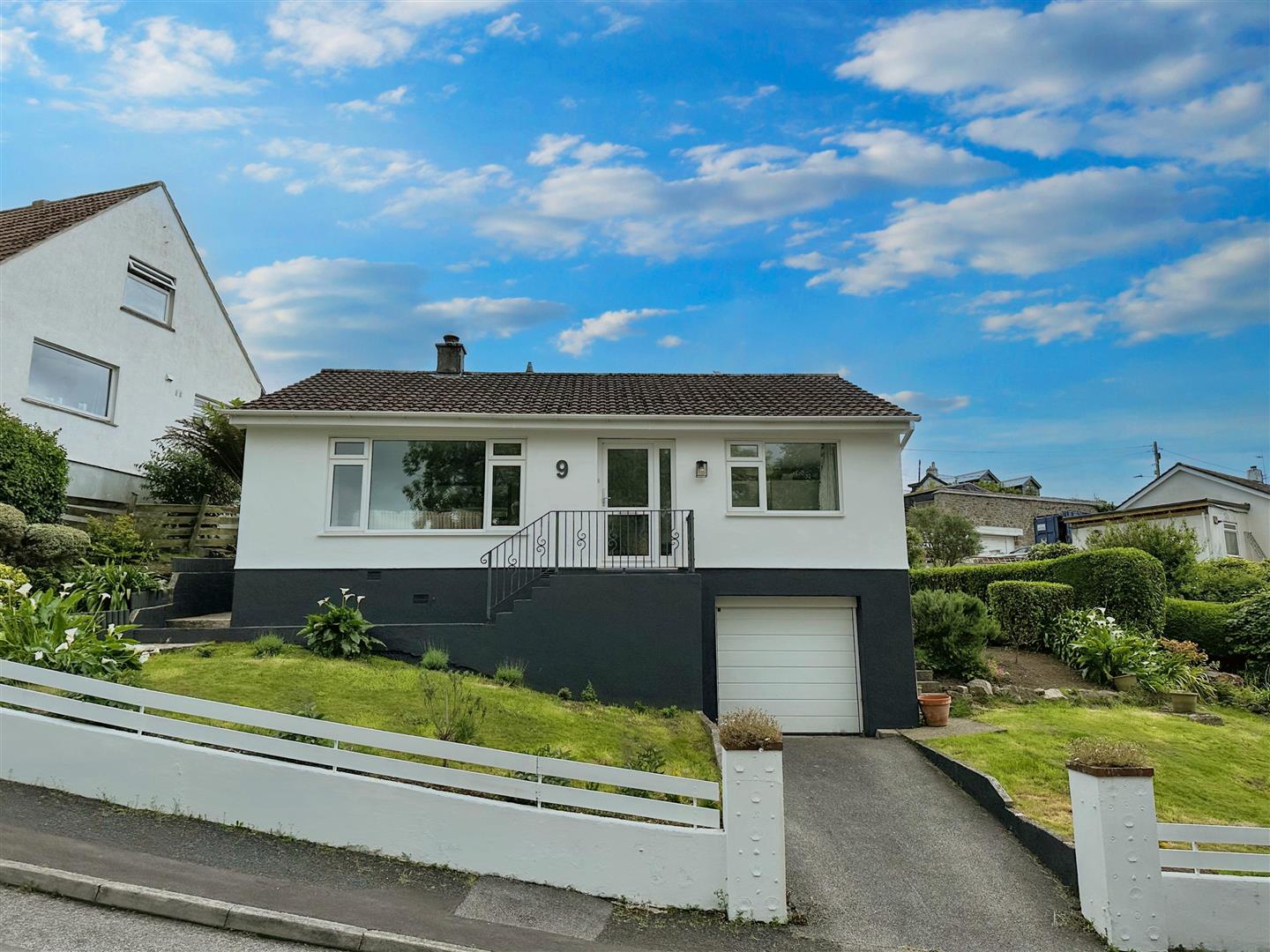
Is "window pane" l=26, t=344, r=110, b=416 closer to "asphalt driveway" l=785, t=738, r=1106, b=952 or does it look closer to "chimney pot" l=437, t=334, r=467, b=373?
"chimney pot" l=437, t=334, r=467, b=373

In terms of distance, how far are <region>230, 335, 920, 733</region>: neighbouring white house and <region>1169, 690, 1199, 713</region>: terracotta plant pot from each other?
4.39 m

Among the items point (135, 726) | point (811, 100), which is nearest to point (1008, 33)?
point (811, 100)

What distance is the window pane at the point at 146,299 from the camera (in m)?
18.0

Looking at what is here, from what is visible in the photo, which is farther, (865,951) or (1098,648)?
(1098,648)

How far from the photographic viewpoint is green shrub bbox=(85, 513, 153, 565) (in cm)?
1323

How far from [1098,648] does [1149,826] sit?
8976mm

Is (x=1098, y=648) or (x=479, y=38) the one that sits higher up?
(x=479, y=38)

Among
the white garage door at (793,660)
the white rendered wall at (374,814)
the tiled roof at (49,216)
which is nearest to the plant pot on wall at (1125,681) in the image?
the white garage door at (793,660)

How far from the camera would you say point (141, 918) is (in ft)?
15.6

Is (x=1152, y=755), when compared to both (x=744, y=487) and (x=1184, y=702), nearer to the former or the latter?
(x=1184, y=702)

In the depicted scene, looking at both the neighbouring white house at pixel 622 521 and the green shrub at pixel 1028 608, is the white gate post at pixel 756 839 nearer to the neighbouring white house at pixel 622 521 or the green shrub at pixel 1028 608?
the neighbouring white house at pixel 622 521

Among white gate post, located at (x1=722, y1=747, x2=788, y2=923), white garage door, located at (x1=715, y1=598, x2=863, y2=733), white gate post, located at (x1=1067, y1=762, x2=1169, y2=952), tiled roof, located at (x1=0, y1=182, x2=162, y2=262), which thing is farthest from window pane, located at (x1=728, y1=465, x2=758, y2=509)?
tiled roof, located at (x1=0, y1=182, x2=162, y2=262)

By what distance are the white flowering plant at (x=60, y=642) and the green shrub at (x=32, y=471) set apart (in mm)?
5647

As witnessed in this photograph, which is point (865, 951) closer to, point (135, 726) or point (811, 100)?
point (135, 726)
